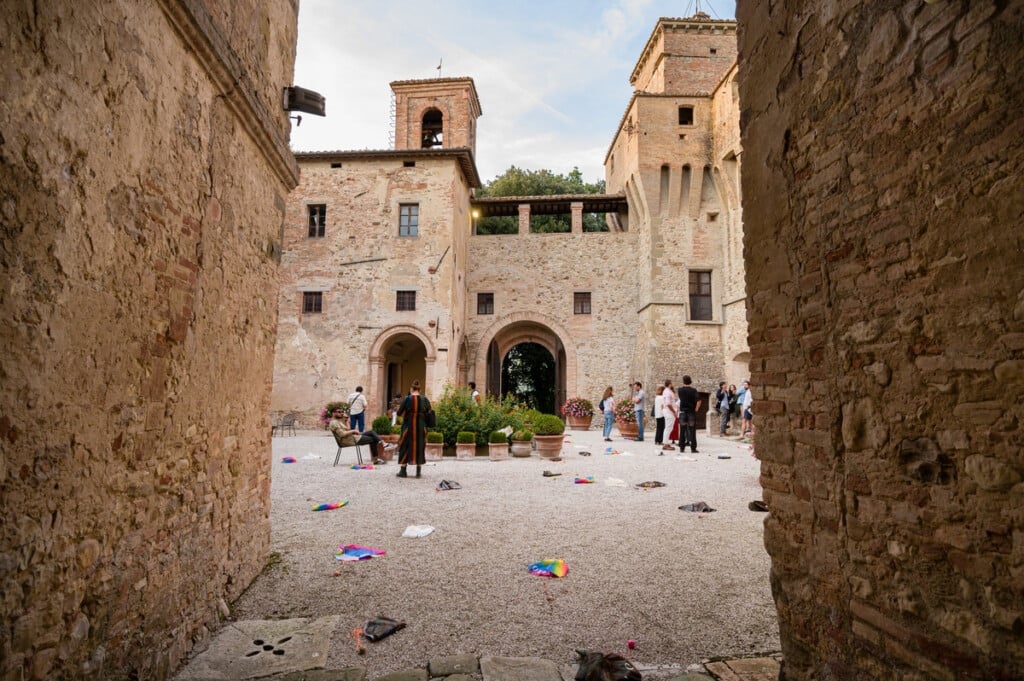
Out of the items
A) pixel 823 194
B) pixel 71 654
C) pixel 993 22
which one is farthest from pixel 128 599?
pixel 993 22

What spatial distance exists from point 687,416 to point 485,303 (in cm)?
1095

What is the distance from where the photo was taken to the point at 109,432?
93.7 inches

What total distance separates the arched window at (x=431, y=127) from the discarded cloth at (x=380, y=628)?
938 inches

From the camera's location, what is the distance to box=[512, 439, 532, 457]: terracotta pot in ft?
36.7

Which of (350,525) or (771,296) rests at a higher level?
(771,296)

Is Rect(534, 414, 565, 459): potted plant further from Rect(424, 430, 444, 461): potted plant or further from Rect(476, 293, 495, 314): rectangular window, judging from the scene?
Rect(476, 293, 495, 314): rectangular window

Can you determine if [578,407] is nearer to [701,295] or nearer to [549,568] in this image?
[701,295]

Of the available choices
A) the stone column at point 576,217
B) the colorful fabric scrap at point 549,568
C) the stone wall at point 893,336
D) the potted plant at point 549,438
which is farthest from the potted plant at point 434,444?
the stone column at point 576,217

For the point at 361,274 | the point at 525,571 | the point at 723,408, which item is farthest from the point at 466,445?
the point at 361,274

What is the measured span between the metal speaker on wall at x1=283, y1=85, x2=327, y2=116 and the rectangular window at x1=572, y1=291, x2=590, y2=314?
17.0 m

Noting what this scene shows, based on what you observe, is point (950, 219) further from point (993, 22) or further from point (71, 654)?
point (71, 654)

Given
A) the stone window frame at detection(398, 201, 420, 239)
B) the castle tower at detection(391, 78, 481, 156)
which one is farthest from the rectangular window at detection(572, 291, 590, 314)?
the castle tower at detection(391, 78, 481, 156)

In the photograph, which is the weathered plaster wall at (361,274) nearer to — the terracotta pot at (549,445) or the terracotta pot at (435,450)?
the terracotta pot at (435,450)

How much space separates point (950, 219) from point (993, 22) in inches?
24.9
